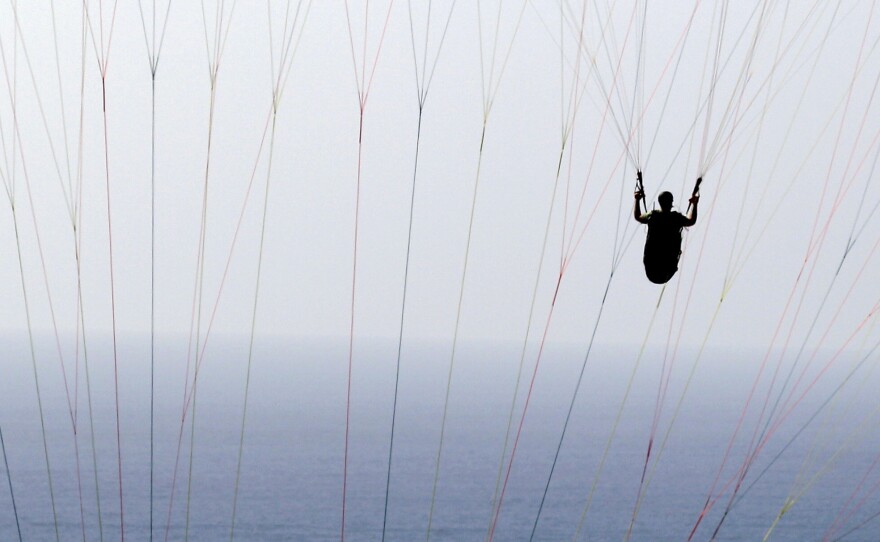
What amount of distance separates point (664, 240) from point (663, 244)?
0.10 feet

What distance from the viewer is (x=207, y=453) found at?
3287 inches

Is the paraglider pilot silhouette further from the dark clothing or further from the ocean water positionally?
the ocean water

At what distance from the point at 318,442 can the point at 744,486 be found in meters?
35.2

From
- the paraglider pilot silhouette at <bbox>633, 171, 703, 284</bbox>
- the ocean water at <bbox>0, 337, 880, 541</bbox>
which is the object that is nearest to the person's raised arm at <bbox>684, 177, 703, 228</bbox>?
the paraglider pilot silhouette at <bbox>633, 171, 703, 284</bbox>

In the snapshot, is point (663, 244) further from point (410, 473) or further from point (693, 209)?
point (410, 473)

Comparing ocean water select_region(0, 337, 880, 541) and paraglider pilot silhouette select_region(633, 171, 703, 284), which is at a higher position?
paraglider pilot silhouette select_region(633, 171, 703, 284)

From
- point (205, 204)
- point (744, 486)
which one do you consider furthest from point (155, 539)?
point (205, 204)

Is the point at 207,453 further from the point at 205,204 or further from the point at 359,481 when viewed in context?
the point at 205,204

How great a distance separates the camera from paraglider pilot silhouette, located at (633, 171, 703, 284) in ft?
25.4

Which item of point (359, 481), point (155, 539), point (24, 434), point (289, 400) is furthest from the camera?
point (289, 400)

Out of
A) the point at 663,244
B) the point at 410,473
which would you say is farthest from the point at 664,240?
the point at 410,473

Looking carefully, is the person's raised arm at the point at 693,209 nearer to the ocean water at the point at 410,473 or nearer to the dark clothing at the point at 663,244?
the dark clothing at the point at 663,244

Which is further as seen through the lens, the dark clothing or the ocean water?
the ocean water

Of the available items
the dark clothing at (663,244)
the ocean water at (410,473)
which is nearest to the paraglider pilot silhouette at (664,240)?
the dark clothing at (663,244)
